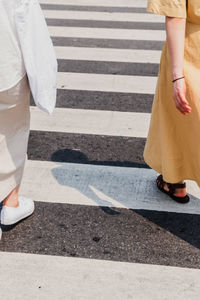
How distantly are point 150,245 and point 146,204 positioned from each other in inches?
17.4

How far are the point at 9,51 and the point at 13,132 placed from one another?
1.69 ft

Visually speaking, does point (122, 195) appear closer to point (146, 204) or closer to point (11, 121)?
point (146, 204)

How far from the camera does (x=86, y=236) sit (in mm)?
3037

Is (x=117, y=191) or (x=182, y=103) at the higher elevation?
(x=182, y=103)

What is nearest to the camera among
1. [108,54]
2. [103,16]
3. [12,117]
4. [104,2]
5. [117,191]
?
[12,117]

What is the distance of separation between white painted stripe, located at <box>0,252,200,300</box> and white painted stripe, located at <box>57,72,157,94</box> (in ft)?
9.00

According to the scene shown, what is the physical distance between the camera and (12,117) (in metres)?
2.81

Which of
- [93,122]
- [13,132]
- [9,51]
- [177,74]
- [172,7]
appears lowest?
[93,122]

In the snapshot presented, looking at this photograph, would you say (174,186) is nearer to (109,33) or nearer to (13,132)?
(13,132)

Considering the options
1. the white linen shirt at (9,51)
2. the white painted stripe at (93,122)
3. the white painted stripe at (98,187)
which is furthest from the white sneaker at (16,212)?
the white painted stripe at (93,122)

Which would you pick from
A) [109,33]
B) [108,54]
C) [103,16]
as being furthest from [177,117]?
[103,16]

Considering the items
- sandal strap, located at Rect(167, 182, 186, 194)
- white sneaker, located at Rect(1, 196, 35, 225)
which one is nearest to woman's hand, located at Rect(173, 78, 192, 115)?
sandal strap, located at Rect(167, 182, 186, 194)

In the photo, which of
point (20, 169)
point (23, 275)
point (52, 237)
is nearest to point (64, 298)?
point (23, 275)

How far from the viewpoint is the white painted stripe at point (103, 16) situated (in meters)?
7.89
